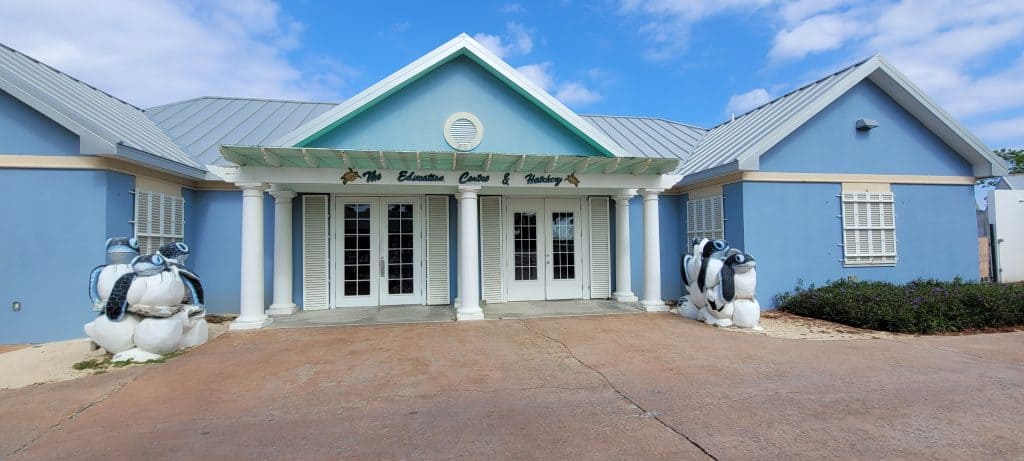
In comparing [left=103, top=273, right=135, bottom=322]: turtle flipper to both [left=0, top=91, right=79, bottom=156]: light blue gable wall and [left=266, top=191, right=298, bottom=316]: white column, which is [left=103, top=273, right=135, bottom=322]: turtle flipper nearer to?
[left=0, top=91, right=79, bottom=156]: light blue gable wall

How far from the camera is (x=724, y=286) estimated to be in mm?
7895

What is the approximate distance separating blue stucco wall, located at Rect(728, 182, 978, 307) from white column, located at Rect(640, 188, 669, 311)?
1820 mm

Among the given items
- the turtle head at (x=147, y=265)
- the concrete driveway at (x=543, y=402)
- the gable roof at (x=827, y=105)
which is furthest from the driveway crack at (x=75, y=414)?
the gable roof at (x=827, y=105)

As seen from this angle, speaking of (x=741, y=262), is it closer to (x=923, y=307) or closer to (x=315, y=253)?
(x=923, y=307)

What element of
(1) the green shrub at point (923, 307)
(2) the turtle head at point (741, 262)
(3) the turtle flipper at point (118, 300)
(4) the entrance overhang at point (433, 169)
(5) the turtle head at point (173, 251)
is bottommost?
(1) the green shrub at point (923, 307)

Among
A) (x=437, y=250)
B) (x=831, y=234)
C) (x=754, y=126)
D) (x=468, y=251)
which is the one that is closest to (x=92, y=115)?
(x=437, y=250)

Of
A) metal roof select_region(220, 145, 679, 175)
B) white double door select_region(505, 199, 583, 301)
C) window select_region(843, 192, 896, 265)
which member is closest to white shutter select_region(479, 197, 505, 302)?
white double door select_region(505, 199, 583, 301)

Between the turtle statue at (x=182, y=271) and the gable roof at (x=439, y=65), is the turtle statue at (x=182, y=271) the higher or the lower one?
the lower one

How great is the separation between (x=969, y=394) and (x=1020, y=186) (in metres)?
17.2

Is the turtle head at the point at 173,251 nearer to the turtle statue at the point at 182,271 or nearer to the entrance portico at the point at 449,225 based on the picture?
the turtle statue at the point at 182,271

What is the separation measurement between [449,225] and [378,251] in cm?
164

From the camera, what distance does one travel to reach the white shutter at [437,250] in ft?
33.3

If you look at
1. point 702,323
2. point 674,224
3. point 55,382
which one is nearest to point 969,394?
point 702,323

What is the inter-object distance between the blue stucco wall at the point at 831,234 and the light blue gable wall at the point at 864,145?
42 cm
